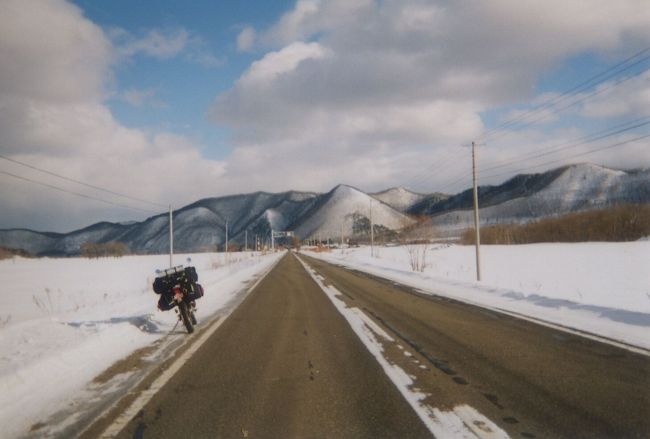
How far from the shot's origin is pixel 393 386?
470 cm

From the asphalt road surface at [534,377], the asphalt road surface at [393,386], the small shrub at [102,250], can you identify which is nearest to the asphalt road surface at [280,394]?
the asphalt road surface at [393,386]

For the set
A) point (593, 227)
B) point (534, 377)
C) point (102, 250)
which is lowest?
point (534, 377)

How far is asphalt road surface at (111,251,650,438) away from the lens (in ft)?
11.9

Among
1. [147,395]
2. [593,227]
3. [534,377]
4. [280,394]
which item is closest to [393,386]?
[280,394]

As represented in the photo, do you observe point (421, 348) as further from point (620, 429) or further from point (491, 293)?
point (491, 293)

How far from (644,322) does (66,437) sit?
33.8ft

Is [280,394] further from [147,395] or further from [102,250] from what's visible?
[102,250]

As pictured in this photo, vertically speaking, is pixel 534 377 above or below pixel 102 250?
below

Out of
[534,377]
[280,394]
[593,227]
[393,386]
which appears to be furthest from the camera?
[593,227]

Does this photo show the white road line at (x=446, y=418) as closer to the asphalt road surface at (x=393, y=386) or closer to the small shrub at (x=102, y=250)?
the asphalt road surface at (x=393, y=386)

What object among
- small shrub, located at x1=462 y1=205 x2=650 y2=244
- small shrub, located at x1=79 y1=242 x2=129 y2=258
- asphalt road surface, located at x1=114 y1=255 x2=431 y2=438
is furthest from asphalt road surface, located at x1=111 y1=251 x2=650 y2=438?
small shrub, located at x1=79 y1=242 x2=129 y2=258

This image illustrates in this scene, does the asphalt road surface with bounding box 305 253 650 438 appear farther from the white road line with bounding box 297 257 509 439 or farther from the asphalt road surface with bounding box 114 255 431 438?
the asphalt road surface with bounding box 114 255 431 438

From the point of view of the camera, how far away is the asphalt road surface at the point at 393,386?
3623 mm

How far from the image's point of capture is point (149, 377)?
5.25 metres
